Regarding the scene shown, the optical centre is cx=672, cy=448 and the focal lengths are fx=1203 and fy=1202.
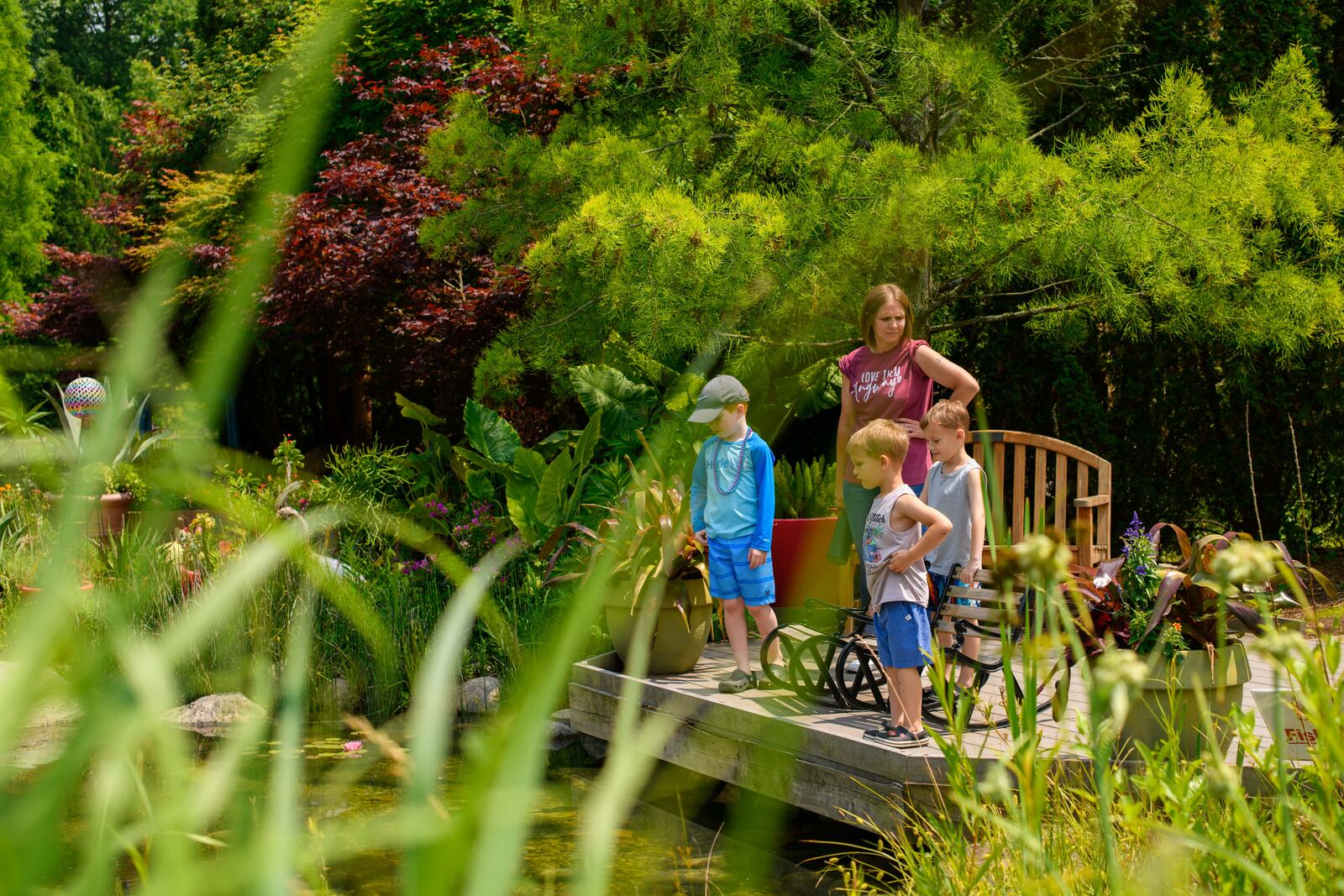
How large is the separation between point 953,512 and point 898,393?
66 cm

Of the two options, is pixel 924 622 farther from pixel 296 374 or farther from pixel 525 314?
pixel 296 374

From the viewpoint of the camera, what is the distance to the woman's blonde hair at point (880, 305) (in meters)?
4.64

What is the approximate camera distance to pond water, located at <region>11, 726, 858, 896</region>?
3.75 metres

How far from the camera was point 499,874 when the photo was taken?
1.23ft

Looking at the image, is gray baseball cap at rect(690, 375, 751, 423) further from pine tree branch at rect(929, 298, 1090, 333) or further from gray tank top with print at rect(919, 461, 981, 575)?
pine tree branch at rect(929, 298, 1090, 333)

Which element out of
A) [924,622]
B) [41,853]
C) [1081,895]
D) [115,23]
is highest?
[115,23]

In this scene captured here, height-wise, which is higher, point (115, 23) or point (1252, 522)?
point (115, 23)

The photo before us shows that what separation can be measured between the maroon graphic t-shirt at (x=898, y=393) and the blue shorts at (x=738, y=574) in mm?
498

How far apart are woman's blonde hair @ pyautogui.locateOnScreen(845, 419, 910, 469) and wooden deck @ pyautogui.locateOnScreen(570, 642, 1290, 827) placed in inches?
35.8

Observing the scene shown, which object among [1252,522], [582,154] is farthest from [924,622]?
[1252,522]

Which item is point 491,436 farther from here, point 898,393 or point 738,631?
point 898,393

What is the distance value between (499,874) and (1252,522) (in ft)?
26.4

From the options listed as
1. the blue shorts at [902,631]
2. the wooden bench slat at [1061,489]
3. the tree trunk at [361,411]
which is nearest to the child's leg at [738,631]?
the blue shorts at [902,631]

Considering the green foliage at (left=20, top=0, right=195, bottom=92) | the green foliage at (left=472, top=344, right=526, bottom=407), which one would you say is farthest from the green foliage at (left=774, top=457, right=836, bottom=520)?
the green foliage at (left=20, top=0, right=195, bottom=92)
